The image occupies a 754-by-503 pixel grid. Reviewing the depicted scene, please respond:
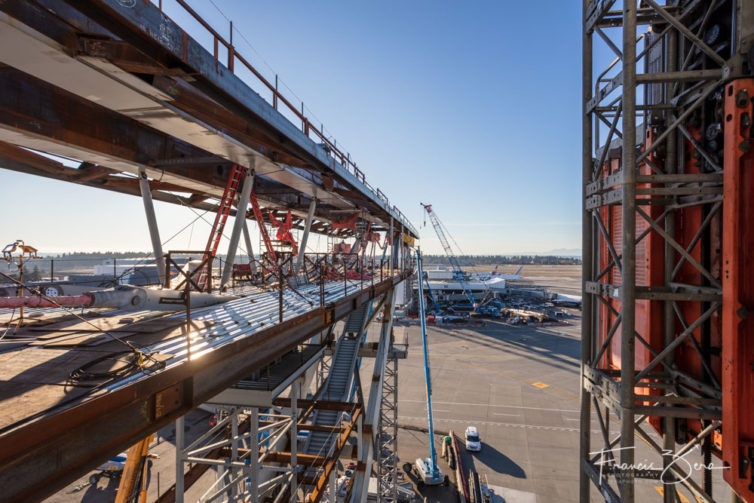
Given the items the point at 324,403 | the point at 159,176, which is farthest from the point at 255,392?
the point at 159,176

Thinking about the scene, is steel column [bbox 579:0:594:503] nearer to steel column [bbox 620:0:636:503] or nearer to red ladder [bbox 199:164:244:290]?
steel column [bbox 620:0:636:503]

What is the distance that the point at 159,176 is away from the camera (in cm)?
1035

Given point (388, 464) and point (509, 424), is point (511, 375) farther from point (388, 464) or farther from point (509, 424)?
point (388, 464)

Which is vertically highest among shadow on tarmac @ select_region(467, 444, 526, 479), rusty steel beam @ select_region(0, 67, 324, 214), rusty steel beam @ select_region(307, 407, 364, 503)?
rusty steel beam @ select_region(0, 67, 324, 214)

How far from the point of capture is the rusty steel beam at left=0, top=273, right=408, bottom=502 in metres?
2.44

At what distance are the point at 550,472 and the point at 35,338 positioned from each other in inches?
891

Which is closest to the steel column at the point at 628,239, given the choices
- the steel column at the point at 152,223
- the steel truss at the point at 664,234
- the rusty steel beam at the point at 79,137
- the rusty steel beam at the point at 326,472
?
the steel truss at the point at 664,234

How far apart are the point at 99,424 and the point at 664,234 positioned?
22.6ft

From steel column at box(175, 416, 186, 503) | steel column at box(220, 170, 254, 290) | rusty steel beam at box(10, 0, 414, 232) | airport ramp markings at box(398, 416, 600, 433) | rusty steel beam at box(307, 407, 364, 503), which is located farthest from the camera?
airport ramp markings at box(398, 416, 600, 433)

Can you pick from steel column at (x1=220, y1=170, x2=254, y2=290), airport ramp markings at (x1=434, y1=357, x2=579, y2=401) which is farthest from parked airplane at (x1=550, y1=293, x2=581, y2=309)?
steel column at (x1=220, y1=170, x2=254, y2=290)

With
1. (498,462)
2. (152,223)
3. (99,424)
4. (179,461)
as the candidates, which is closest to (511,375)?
(498,462)

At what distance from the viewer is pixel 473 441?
20609 mm

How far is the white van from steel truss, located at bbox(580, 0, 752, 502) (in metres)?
16.7

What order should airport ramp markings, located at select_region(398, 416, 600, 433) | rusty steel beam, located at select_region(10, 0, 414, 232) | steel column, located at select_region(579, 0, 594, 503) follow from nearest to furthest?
1. rusty steel beam, located at select_region(10, 0, 414, 232)
2. steel column, located at select_region(579, 0, 594, 503)
3. airport ramp markings, located at select_region(398, 416, 600, 433)
